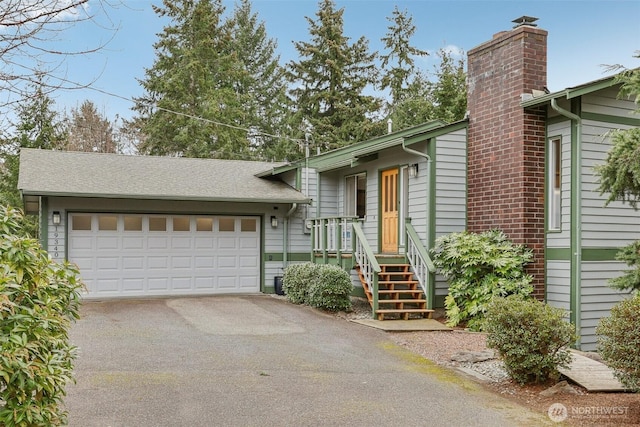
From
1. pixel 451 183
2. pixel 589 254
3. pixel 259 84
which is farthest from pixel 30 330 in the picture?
pixel 259 84

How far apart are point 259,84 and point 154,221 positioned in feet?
63.3

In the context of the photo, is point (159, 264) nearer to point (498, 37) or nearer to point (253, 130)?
point (498, 37)

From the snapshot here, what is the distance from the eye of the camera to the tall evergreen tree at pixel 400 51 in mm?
30359

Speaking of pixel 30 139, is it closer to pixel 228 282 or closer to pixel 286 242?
pixel 228 282

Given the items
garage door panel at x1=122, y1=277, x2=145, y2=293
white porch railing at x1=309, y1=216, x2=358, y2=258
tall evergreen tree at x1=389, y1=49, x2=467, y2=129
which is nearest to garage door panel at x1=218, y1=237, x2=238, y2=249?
garage door panel at x1=122, y1=277, x2=145, y2=293

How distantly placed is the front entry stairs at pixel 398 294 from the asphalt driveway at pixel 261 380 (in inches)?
41.8

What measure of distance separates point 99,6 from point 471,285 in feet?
25.3

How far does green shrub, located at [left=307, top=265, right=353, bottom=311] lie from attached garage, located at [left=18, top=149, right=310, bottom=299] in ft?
11.4

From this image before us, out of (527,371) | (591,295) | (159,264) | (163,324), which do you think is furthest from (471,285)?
(159,264)

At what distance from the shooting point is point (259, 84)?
3186 centimetres

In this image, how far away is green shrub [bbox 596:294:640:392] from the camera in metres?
5.05

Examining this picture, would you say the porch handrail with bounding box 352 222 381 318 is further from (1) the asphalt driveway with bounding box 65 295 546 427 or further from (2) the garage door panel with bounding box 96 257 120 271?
(2) the garage door panel with bounding box 96 257 120 271

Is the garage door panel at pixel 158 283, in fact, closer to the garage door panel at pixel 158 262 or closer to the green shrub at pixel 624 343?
the garage door panel at pixel 158 262

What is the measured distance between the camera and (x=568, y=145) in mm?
9391
